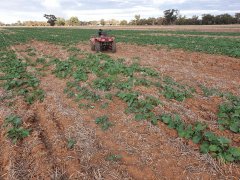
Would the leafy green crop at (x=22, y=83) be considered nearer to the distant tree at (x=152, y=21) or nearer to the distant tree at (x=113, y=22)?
the distant tree at (x=152, y=21)

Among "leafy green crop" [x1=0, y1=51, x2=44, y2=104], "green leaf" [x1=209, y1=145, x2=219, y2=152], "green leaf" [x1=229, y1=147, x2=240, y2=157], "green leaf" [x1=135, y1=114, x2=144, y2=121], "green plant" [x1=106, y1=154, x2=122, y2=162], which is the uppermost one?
"green leaf" [x1=229, y1=147, x2=240, y2=157]

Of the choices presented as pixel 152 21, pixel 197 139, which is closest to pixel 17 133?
pixel 197 139

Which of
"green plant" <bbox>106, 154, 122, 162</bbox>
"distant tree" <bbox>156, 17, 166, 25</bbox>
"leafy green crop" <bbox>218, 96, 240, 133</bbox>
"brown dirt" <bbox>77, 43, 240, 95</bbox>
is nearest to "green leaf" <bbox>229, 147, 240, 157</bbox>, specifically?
"leafy green crop" <bbox>218, 96, 240, 133</bbox>

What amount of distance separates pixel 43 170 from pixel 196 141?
3.01 metres

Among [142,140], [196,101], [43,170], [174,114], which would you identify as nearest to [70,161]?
[43,170]

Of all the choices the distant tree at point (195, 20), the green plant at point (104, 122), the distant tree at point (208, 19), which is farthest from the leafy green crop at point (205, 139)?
the distant tree at point (195, 20)

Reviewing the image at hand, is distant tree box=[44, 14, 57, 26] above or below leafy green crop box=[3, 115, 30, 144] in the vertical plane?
below

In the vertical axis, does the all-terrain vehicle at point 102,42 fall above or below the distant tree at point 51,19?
above

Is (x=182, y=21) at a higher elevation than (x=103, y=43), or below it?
below

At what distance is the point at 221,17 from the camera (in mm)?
82812

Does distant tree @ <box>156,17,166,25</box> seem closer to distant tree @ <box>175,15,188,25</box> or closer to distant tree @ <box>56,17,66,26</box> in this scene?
distant tree @ <box>175,15,188,25</box>

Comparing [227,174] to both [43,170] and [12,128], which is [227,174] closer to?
[43,170]

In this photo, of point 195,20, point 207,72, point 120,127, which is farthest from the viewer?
point 195,20

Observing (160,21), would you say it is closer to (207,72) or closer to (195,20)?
(195,20)
